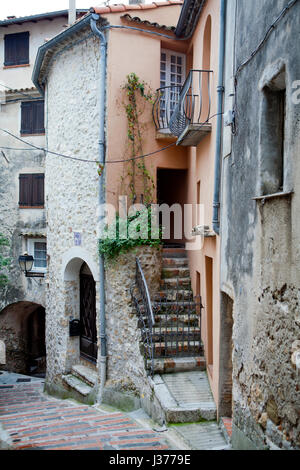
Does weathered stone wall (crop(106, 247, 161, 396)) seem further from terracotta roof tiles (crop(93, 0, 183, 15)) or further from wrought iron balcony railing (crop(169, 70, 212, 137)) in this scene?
terracotta roof tiles (crop(93, 0, 183, 15))

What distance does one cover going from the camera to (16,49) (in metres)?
14.8

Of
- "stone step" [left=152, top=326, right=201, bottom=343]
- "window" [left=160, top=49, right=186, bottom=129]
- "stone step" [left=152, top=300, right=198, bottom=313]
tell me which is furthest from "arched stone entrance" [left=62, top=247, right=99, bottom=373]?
"window" [left=160, top=49, right=186, bottom=129]

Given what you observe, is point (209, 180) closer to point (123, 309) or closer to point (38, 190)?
point (123, 309)

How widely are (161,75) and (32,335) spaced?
35.3 ft

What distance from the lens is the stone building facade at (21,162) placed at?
568 inches

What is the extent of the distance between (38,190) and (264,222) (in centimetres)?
1151

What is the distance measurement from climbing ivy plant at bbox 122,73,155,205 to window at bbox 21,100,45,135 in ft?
19.8

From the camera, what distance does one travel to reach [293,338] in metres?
3.48

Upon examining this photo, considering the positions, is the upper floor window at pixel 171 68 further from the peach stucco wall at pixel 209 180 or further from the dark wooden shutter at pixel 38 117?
the dark wooden shutter at pixel 38 117

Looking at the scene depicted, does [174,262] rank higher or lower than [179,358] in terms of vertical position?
higher

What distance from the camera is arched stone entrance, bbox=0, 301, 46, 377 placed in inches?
597

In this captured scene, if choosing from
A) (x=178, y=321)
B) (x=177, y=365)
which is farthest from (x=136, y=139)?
(x=177, y=365)

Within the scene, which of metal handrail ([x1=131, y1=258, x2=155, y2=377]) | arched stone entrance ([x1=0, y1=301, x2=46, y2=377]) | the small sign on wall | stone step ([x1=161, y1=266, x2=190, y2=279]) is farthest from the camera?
arched stone entrance ([x1=0, y1=301, x2=46, y2=377])

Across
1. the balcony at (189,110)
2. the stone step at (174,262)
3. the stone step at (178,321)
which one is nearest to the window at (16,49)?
the balcony at (189,110)
